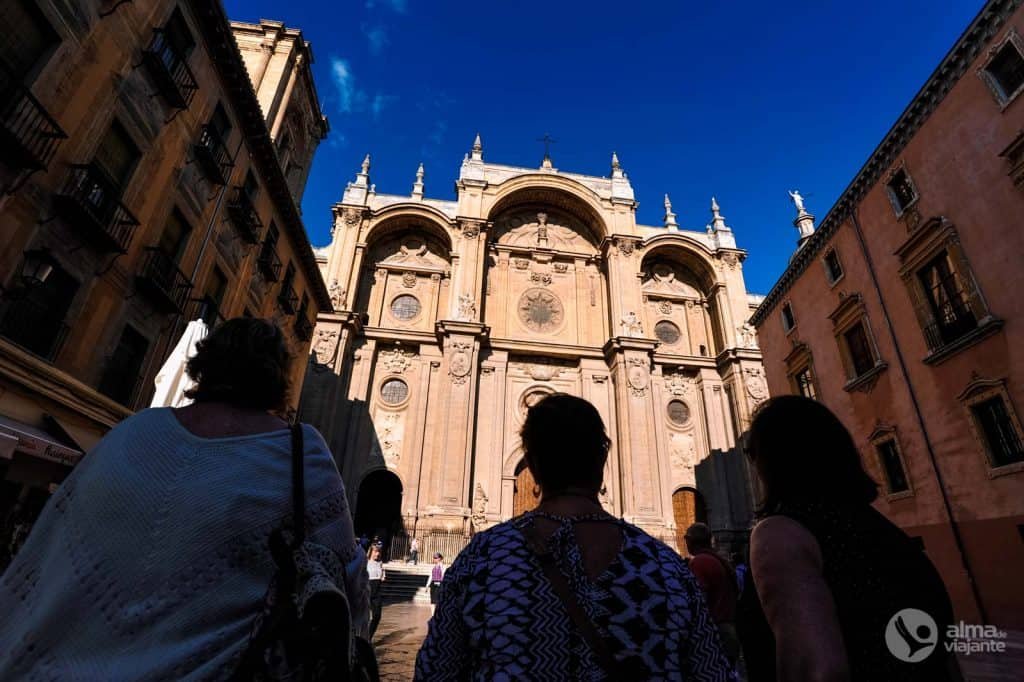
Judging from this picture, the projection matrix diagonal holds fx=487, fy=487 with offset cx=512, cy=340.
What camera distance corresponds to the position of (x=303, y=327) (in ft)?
62.8

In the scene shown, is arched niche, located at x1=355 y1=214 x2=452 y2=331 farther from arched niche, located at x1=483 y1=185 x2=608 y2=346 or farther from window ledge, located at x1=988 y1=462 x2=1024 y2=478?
window ledge, located at x1=988 y1=462 x2=1024 y2=478

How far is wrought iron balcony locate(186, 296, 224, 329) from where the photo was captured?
1207 centimetres

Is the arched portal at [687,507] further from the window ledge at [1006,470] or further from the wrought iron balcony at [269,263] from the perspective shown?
the wrought iron balcony at [269,263]

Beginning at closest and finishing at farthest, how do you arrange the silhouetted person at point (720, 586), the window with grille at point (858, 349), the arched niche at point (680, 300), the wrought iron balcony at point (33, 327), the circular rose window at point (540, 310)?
the silhouetted person at point (720, 586) → the wrought iron balcony at point (33, 327) → the window with grille at point (858, 349) → the circular rose window at point (540, 310) → the arched niche at point (680, 300)

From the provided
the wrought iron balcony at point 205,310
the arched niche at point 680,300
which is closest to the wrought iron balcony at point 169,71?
the wrought iron balcony at point 205,310

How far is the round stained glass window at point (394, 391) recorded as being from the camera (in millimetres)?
24375

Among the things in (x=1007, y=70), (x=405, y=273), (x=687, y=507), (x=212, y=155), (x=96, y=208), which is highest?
(x=405, y=273)

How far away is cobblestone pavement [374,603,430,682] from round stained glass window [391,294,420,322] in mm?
15674

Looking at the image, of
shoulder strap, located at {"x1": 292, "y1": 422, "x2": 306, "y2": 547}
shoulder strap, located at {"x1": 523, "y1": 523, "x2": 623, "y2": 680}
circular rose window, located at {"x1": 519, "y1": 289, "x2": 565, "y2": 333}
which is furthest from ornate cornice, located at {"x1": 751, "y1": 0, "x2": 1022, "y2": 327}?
shoulder strap, located at {"x1": 292, "y1": 422, "x2": 306, "y2": 547}

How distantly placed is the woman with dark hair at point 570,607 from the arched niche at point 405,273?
82.9 feet

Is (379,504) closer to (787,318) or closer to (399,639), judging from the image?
(399,639)

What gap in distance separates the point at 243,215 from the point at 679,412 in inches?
891

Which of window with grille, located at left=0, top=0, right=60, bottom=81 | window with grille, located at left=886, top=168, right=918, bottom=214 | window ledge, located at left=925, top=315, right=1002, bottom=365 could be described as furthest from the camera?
window with grille, located at left=886, top=168, right=918, bottom=214

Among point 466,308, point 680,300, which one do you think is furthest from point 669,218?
point 466,308
